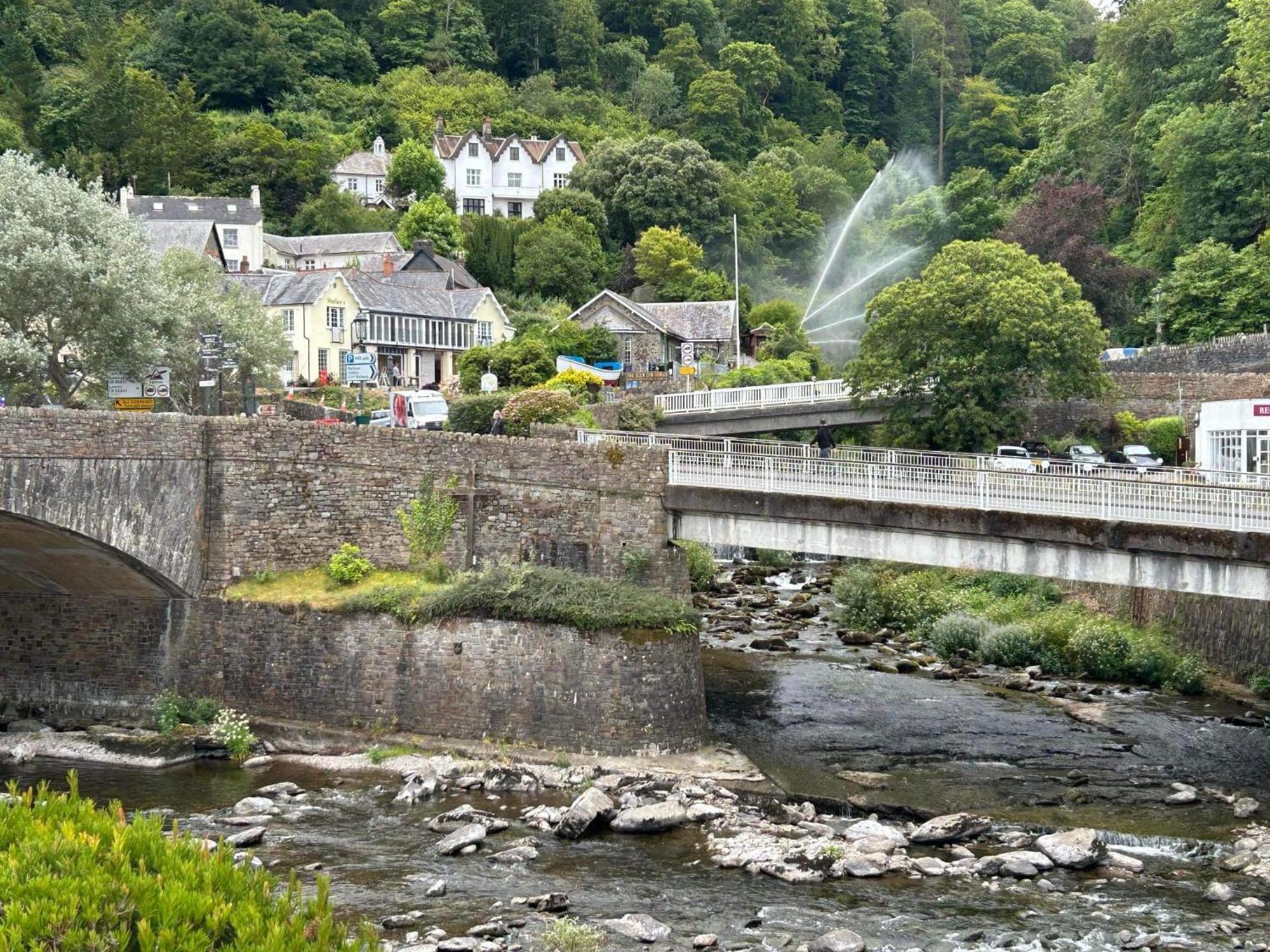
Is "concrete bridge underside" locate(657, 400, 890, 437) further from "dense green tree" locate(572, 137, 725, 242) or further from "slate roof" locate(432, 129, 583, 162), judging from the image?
"slate roof" locate(432, 129, 583, 162)

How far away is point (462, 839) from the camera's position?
2742 centimetres

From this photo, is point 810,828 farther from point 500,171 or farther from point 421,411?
point 500,171

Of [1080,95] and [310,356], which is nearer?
[310,356]

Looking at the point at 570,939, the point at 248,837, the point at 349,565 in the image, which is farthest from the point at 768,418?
the point at 570,939

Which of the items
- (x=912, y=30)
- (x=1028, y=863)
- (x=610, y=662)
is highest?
(x=912, y=30)

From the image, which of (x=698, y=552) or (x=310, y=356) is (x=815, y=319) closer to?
(x=310, y=356)

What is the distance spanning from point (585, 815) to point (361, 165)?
87454mm

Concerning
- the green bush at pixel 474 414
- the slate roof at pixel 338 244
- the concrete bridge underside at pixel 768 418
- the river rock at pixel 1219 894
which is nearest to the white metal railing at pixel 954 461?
the river rock at pixel 1219 894

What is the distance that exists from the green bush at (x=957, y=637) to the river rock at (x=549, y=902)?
21525 millimetres

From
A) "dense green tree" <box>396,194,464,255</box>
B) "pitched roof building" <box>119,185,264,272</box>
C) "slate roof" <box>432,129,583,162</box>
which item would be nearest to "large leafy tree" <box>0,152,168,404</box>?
"pitched roof building" <box>119,185,264,272</box>

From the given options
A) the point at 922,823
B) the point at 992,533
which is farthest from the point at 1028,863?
the point at 992,533

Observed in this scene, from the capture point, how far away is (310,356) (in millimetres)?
72938

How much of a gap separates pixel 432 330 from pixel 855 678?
4196 cm

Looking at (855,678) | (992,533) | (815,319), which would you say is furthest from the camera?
(815,319)
